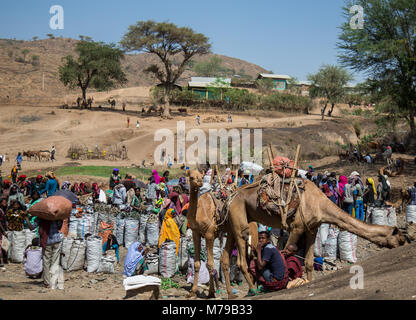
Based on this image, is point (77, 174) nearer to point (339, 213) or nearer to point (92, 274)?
point (92, 274)

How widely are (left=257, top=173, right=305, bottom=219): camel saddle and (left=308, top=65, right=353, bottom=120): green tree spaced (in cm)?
4819

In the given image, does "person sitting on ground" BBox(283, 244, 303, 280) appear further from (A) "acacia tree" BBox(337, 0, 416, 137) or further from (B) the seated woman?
(A) "acacia tree" BBox(337, 0, 416, 137)

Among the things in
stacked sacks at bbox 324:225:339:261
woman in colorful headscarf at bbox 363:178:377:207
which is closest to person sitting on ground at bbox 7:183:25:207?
stacked sacks at bbox 324:225:339:261

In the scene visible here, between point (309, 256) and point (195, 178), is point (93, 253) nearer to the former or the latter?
point (195, 178)

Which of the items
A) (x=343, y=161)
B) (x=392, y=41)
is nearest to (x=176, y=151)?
(x=343, y=161)

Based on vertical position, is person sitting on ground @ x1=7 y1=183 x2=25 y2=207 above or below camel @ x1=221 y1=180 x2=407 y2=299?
below

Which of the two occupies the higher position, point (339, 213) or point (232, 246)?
point (339, 213)

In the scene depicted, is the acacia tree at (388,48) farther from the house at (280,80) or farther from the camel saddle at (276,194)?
the house at (280,80)

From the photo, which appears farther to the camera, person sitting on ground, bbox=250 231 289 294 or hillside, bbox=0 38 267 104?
hillside, bbox=0 38 267 104

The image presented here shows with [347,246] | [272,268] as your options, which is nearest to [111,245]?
[272,268]

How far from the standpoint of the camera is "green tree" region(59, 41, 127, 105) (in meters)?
49.4
